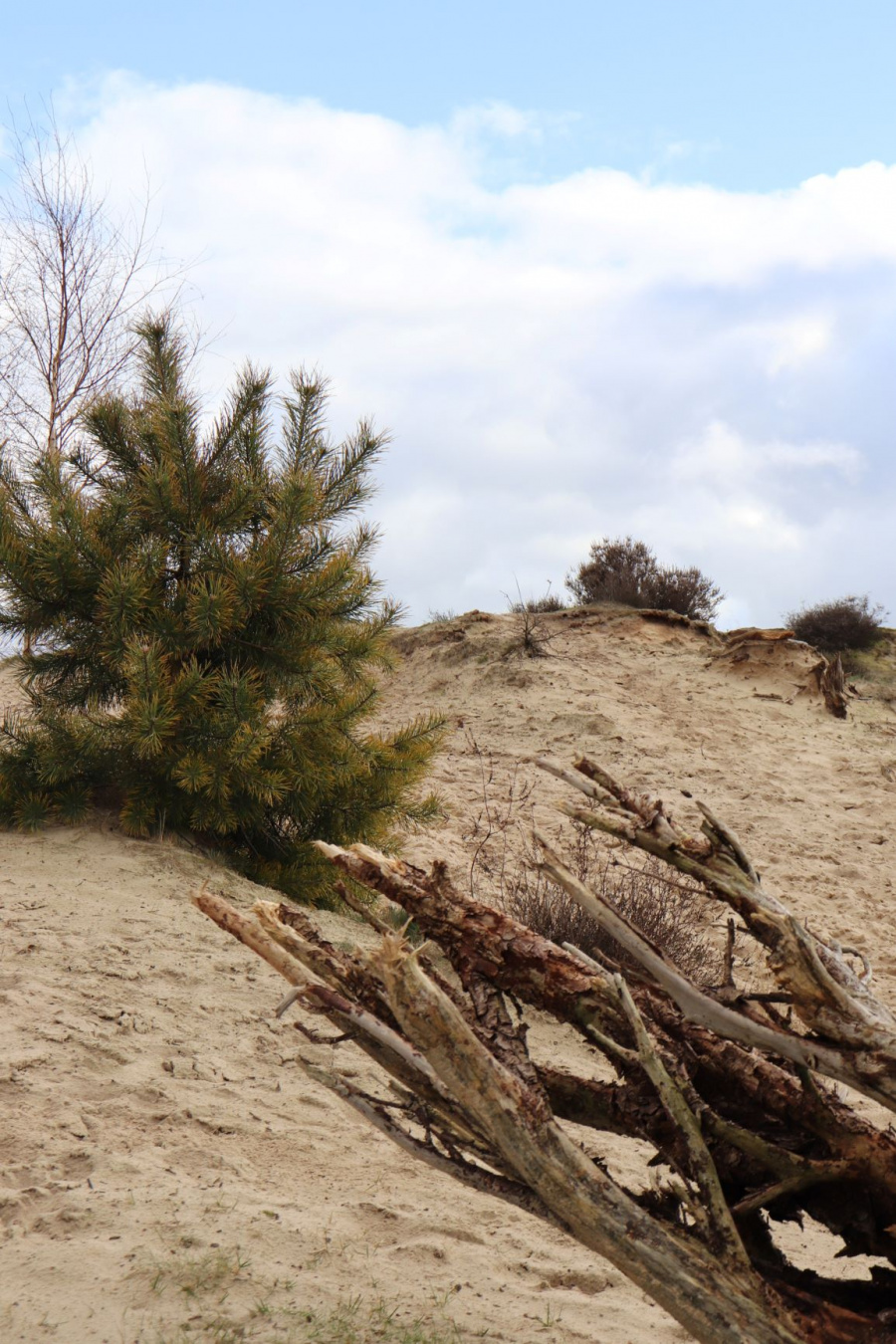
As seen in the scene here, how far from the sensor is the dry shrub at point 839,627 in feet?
55.3

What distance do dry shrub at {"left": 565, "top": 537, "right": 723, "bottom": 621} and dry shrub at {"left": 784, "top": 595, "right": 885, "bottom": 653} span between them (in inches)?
59.6

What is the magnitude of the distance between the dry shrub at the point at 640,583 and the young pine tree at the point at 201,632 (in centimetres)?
1088

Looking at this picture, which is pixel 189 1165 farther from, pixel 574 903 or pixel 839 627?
pixel 839 627

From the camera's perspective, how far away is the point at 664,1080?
6.27 feet

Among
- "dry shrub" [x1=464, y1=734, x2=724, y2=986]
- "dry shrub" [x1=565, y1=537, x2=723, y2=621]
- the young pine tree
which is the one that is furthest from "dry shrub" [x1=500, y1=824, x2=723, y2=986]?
"dry shrub" [x1=565, y1=537, x2=723, y2=621]

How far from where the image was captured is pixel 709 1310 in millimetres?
1824

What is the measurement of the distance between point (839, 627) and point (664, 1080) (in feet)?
53.4

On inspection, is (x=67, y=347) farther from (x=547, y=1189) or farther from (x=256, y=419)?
(x=547, y=1189)

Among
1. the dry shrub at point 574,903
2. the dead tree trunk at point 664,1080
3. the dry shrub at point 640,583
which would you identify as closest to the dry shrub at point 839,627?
the dry shrub at point 640,583

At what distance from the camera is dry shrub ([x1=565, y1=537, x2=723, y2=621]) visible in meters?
17.0

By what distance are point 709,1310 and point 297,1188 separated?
1780 millimetres

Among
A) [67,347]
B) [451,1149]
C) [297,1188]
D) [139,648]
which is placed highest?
[67,347]

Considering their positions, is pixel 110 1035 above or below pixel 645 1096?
below

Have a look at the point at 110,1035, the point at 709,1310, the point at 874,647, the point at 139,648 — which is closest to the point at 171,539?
the point at 139,648
